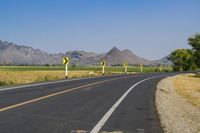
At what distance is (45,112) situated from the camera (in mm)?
11828

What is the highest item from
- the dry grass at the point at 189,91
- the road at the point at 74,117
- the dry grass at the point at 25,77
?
the dry grass at the point at 25,77

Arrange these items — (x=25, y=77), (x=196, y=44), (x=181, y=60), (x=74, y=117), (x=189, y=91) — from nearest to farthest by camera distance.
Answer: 1. (x=74, y=117)
2. (x=189, y=91)
3. (x=25, y=77)
4. (x=196, y=44)
5. (x=181, y=60)

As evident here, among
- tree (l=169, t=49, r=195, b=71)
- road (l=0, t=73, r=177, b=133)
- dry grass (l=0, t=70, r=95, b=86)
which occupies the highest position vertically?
tree (l=169, t=49, r=195, b=71)

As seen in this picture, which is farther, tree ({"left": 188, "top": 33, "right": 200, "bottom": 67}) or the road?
tree ({"left": 188, "top": 33, "right": 200, "bottom": 67})

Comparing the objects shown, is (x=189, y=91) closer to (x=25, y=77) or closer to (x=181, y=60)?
(x=25, y=77)

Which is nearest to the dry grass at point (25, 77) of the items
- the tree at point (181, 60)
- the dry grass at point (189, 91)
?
the dry grass at point (189, 91)

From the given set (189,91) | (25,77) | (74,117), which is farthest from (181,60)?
(74,117)

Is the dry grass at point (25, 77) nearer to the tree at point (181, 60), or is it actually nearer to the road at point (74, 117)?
the road at point (74, 117)

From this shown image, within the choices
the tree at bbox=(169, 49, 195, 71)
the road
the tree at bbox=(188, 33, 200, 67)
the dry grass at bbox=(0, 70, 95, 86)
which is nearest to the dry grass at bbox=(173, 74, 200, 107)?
the road

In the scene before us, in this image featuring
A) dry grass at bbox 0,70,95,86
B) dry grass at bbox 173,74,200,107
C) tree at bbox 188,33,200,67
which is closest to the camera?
dry grass at bbox 173,74,200,107

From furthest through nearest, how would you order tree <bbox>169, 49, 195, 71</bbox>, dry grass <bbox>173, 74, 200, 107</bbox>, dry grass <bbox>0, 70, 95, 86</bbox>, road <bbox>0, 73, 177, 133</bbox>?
tree <bbox>169, 49, 195, 71</bbox> → dry grass <bbox>0, 70, 95, 86</bbox> → dry grass <bbox>173, 74, 200, 107</bbox> → road <bbox>0, 73, 177, 133</bbox>

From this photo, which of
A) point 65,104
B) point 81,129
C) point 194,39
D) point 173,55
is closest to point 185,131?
point 81,129

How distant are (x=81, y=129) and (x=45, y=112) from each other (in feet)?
9.12

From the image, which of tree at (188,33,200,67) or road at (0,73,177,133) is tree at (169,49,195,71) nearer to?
tree at (188,33,200,67)
